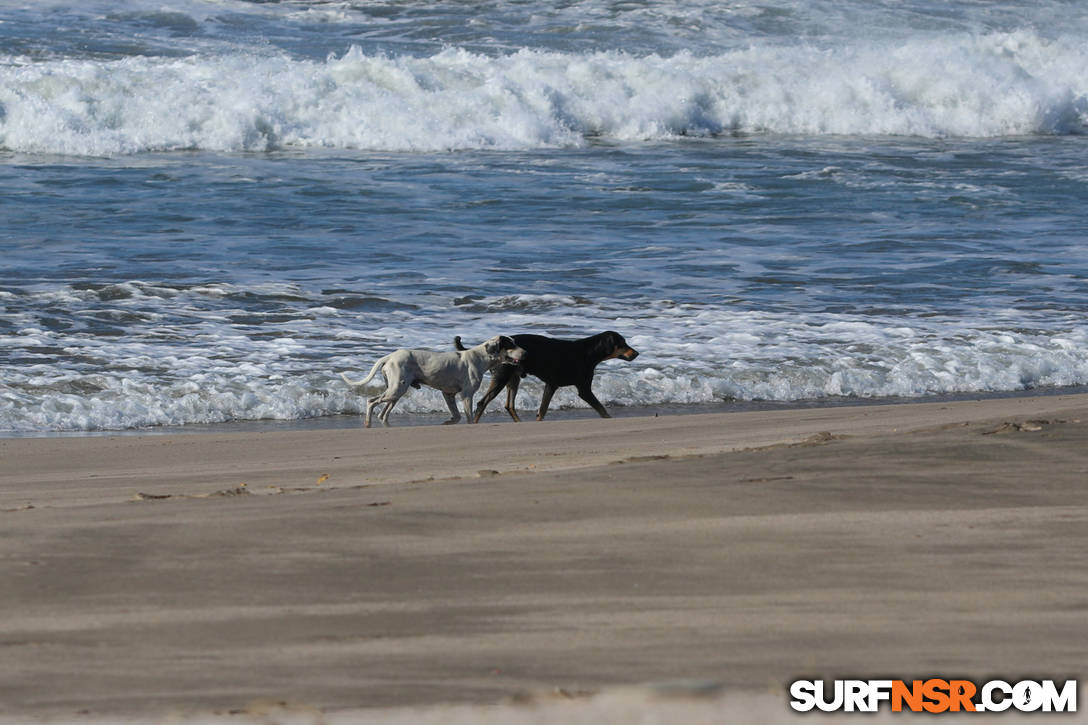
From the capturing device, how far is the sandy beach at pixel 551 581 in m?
2.88

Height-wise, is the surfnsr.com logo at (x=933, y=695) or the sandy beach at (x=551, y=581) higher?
the surfnsr.com logo at (x=933, y=695)

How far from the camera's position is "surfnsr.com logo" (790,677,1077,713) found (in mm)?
2592

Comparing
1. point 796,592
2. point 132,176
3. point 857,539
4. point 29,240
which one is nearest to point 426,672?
point 796,592

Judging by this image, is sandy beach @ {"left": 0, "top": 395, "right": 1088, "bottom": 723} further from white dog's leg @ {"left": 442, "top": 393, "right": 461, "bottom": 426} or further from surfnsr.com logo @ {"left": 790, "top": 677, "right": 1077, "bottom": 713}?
white dog's leg @ {"left": 442, "top": 393, "right": 461, "bottom": 426}

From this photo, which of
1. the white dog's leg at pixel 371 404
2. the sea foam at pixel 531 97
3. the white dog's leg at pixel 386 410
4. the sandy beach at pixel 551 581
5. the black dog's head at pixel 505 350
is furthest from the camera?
the sea foam at pixel 531 97

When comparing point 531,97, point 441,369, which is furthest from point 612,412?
point 531,97

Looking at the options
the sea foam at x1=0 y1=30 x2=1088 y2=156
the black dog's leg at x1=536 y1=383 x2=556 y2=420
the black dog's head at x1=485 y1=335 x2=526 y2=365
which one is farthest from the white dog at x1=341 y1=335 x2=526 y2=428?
the sea foam at x1=0 y1=30 x2=1088 y2=156

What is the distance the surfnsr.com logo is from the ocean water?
6.21 meters

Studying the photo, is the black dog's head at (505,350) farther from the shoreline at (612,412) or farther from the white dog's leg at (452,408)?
the shoreline at (612,412)

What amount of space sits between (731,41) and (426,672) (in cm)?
2687

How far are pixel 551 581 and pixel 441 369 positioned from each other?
500 cm

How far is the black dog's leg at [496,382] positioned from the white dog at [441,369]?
64 millimetres

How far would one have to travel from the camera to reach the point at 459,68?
23.7 meters

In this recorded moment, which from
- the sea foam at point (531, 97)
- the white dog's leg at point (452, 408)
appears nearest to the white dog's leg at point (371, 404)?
the white dog's leg at point (452, 408)
